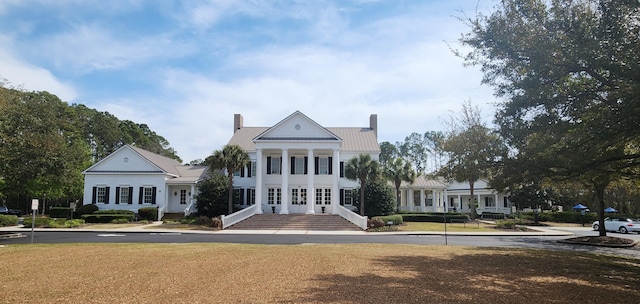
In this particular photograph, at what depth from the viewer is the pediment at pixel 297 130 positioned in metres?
38.0

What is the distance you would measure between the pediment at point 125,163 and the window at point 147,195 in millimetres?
1822

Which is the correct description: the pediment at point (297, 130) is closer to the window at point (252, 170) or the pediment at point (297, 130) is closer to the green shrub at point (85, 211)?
the window at point (252, 170)

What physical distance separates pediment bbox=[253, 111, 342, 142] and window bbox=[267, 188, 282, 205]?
5.56 meters

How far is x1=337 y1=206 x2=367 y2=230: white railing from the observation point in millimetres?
30328

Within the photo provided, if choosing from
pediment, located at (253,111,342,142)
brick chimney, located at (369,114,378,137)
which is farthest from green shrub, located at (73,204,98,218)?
brick chimney, located at (369,114,378,137)

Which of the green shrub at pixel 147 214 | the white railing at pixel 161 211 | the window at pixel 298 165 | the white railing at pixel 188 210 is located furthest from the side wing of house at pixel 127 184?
the window at pixel 298 165

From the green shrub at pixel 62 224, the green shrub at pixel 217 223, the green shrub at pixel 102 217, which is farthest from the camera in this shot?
the green shrub at pixel 102 217

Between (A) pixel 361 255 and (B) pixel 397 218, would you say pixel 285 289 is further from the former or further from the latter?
(B) pixel 397 218

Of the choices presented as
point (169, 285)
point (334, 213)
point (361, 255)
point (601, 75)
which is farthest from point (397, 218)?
point (169, 285)

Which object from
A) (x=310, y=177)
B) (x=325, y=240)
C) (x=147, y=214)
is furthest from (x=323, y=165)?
(x=325, y=240)

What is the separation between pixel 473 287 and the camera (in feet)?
29.9

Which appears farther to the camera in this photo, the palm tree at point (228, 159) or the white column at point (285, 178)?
the white column at point (285, 178)

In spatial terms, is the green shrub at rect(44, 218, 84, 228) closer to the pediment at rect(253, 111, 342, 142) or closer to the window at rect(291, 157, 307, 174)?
the pediment at rect(253, 111, 342, 142)

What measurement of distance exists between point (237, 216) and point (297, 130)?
9994 millimetres
